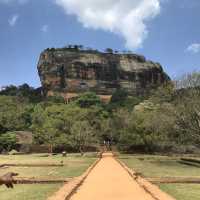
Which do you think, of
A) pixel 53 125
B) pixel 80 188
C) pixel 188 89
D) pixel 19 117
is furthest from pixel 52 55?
pixel 80 188

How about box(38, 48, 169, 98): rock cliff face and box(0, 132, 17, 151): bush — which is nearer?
box(0, 132, 17, 151): bush

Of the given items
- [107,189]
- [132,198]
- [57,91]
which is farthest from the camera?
[57,91]

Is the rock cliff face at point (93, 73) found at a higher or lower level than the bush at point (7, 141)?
higher

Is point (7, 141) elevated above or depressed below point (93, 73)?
below

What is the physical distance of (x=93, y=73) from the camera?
14725 centimetres

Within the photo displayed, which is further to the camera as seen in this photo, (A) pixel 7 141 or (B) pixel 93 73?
(B) pixel 93 73

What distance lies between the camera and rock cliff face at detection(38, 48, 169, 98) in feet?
470

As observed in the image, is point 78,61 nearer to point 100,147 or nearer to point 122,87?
point 122,87

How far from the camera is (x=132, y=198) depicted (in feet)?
43.5

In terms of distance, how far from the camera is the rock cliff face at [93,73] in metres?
143

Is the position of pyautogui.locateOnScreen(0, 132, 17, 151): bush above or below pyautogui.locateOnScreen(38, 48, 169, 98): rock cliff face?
below

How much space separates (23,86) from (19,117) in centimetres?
6347

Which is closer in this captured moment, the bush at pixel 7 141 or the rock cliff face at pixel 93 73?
the bush at pixel 7 141

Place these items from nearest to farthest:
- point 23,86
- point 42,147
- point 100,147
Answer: point 42,147 < point 100,147 < point 23,86
